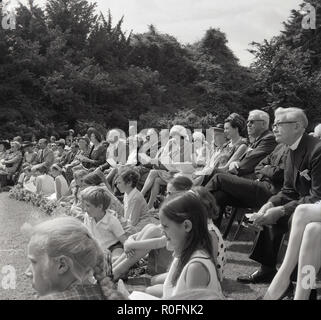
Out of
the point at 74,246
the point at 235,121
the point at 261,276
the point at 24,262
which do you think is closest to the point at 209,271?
the point at 74,246

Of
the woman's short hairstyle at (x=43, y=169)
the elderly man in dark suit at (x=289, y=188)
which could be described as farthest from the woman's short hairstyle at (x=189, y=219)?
the woman's short hairstyle at (x=43, y=169)

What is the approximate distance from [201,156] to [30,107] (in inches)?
962

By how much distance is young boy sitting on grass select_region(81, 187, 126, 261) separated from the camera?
5246 mm

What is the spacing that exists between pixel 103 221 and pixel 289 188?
1.97m

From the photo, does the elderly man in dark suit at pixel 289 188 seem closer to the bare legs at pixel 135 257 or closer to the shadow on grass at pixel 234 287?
the shadow on grass at pixel 234 287

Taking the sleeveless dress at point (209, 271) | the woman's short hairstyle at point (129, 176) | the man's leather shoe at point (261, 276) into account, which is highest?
the woman's short hairstyle at point (129, 176)

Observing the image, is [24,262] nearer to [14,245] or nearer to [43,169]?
[14,245]

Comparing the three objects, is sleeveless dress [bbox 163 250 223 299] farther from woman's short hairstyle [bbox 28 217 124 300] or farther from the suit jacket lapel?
the suit jacket lapel

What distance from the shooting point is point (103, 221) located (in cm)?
534

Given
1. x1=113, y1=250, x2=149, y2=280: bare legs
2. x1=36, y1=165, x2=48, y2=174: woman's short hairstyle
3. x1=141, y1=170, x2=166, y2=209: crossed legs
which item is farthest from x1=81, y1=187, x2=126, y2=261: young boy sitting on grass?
x1=36, y1=165, x2=48, y2=174: woman's short hairstyle

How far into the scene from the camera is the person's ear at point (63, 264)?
213cm

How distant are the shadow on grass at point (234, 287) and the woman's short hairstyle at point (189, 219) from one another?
6.04ft

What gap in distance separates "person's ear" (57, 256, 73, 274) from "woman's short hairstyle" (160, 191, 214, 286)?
0.95m
